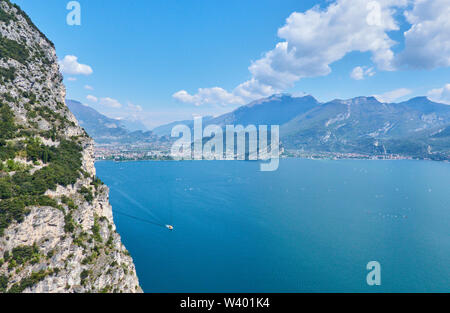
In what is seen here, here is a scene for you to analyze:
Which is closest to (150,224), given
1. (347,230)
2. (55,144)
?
(55,144)

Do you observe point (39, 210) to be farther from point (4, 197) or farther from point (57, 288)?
point (57, 288)

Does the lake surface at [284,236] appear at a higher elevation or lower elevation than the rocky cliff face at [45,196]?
lower

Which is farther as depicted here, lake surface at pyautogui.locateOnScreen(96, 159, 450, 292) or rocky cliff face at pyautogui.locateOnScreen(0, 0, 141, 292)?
lake surface at pyautogui.locateOnScreen(96, 159, 450, 292)

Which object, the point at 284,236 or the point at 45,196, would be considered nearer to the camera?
the point at 45,196

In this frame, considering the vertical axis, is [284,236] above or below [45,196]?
below

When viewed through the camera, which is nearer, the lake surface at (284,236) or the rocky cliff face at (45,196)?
the rocky cliff face at (45,196)
